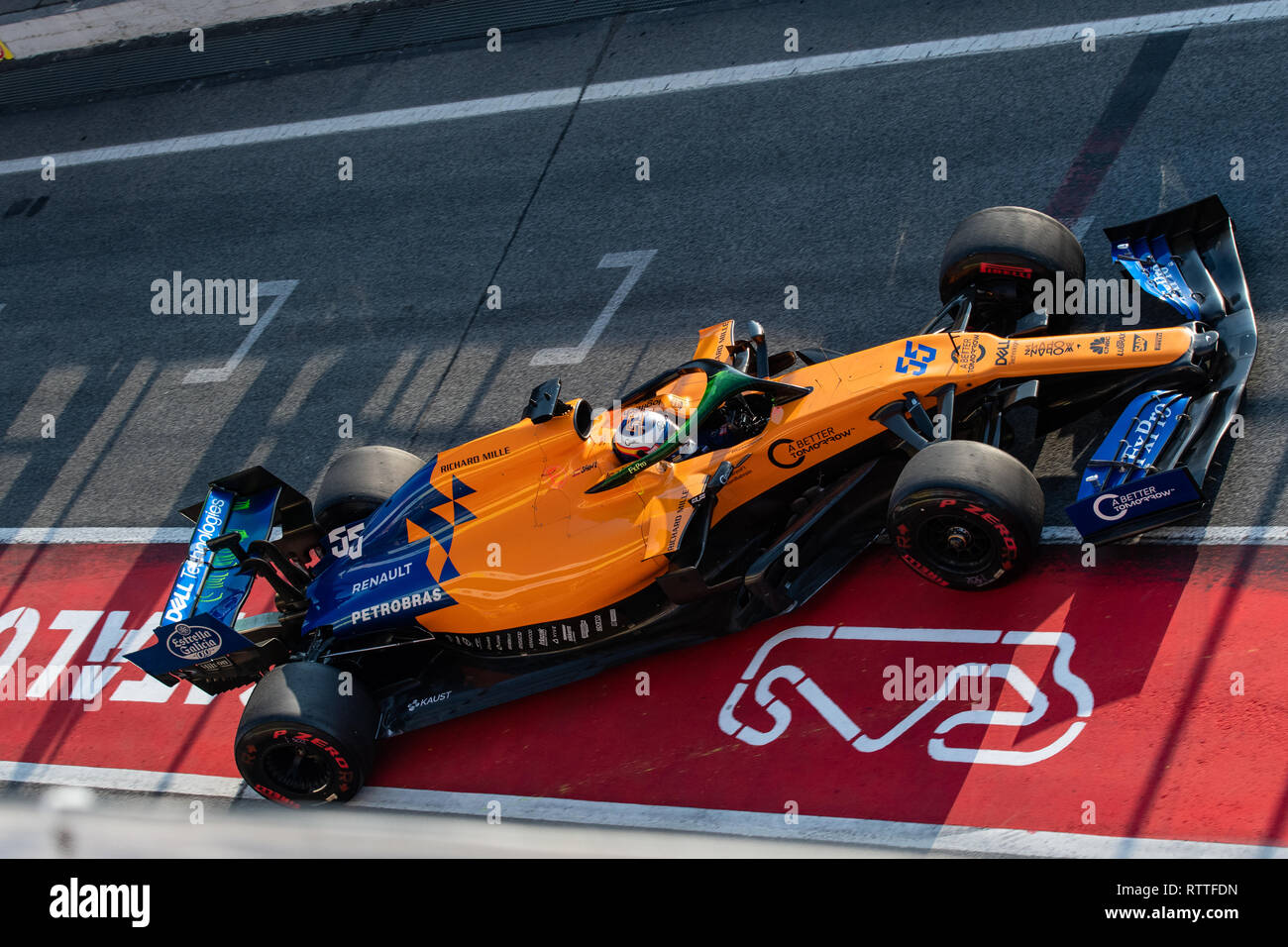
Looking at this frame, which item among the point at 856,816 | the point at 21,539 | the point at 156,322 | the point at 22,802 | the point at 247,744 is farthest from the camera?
the point at 156,322

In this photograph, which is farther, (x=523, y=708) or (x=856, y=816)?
(x=523, y=708)

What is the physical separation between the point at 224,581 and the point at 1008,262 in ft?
18.1

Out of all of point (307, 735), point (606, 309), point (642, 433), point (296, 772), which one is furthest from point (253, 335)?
point (642, 433)

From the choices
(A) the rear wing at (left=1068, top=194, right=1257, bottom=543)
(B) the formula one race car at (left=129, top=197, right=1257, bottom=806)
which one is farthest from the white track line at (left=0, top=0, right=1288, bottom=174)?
(B) the formula one race car at (left=129, top=197, right=1257, bottom=806)

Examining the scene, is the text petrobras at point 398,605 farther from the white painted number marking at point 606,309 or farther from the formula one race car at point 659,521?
the white painted number marking at point 606,309

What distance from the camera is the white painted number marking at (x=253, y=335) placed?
1148cm

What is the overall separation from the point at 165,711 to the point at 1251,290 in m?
8.17

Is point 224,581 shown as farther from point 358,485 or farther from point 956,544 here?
point 956,544

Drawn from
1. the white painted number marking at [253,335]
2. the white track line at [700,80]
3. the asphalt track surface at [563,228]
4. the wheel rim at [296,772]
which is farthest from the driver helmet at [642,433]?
the white track line at [700,80]

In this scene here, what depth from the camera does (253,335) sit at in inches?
463

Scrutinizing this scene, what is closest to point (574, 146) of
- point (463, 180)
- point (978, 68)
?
point (463, 180)

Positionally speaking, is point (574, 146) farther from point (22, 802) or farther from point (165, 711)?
point (22, 802)

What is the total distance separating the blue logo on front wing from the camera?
297 inches

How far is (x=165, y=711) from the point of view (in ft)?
29.2
